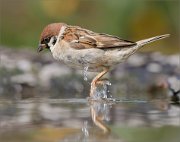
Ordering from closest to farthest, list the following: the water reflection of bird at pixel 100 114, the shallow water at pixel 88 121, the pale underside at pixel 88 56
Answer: the shallow water at pixel 88 121
the water reflection of bird at pixel 100 114
the pale underside at pixel 88 56

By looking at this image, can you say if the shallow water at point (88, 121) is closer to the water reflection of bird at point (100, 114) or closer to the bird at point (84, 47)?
the water reflection of bird at point (100, 114)

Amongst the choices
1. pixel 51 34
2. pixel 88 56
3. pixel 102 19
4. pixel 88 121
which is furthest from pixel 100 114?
pixel 102 19

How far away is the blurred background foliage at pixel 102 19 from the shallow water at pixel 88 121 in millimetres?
3487

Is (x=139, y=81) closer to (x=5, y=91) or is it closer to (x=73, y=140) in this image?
(x=5, y=91)

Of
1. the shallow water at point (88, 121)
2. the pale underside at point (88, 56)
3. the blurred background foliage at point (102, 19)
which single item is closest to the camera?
the shallow water at point (88, 121)

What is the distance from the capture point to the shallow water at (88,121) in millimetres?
4688

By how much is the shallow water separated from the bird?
0.38 meters

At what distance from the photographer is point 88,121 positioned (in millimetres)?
5285

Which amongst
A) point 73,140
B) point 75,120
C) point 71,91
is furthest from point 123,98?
point 73,140

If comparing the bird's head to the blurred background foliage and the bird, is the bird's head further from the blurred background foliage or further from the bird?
the blurred background foliage

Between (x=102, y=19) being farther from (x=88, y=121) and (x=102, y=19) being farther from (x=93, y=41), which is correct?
(x=88, y=121)

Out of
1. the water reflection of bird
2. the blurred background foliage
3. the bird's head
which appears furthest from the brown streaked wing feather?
the blurred background foliage

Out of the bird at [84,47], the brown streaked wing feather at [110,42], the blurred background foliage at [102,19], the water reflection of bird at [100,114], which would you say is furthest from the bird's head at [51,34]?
the blurred background foliage at [102,19]

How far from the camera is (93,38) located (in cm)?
687
